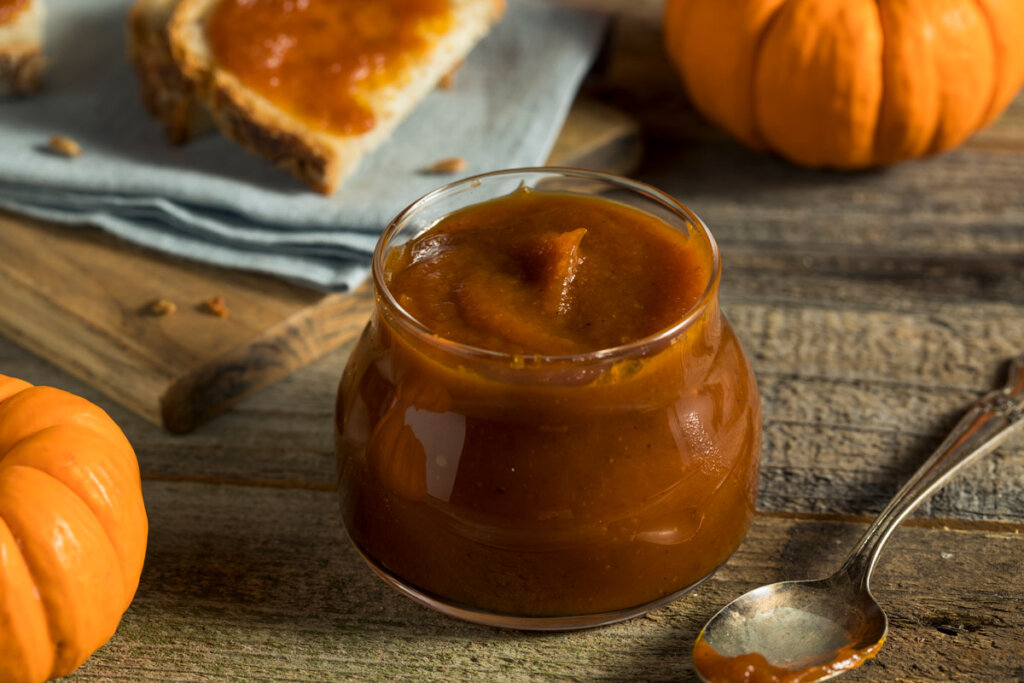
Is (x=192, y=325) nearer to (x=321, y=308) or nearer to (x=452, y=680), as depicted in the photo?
(x=321, y=308)

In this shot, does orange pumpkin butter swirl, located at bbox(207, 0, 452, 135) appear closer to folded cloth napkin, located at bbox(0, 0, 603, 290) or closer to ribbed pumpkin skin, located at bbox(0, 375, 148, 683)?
folded cloth napkin, located at bbox(0, 0, 603, 290)

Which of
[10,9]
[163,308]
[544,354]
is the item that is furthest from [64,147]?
[544,354]

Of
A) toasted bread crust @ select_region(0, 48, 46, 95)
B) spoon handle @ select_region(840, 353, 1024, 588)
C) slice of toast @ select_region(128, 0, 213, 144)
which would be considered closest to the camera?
spoon handle @ select_region(840, 353, 1024, 588)

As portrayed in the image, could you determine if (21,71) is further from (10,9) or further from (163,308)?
(163,308)

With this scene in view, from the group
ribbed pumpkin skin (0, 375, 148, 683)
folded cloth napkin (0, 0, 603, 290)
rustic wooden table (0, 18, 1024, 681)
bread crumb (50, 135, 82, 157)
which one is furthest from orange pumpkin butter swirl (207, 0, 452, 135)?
ribbed pumpkin skin (0, 375, 148, 683)

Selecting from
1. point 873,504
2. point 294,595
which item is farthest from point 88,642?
point 873,504

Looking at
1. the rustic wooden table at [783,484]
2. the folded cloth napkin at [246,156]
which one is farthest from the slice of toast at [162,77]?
the rustic wooden table at [783,484]

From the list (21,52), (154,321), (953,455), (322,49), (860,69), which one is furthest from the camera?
(21,52)
